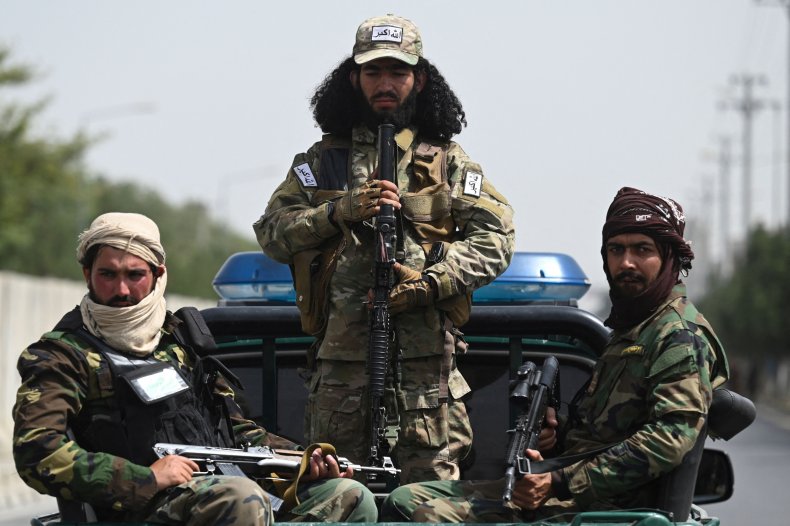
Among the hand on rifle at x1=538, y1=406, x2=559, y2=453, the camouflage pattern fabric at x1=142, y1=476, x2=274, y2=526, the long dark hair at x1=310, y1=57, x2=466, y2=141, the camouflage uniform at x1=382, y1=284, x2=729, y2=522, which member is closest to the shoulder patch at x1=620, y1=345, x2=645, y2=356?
the camouflage uniform at x1=382, y1=284, x2=729, y2=522

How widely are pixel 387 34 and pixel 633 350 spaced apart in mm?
1645

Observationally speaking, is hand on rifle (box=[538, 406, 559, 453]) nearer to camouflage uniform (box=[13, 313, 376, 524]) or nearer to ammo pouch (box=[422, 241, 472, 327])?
ammo pouch (box=[422, 241, 472, 327])

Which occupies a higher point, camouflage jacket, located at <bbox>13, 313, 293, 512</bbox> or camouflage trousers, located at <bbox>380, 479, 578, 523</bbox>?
camouflage jacket, located at <bbox>13, 313, 293, 512</bbox>

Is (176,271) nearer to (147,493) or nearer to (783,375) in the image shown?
(783,375)

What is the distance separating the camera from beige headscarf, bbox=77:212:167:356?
→ 486cm

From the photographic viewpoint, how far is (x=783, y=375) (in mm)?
77062

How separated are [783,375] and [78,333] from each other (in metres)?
75.1

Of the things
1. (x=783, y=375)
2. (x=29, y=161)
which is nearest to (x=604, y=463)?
(x=29, y=161)

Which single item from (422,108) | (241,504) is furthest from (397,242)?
(241,504)

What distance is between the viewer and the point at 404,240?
5.89 metres

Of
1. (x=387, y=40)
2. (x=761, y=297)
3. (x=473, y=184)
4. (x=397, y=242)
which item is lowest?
(x=761, y=297)

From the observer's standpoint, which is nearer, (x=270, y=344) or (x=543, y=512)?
(x=543, y=512)

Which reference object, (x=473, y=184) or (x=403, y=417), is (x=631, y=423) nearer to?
(x=403, y=417)

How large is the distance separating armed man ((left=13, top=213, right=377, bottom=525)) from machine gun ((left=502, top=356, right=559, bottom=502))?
482 mm
